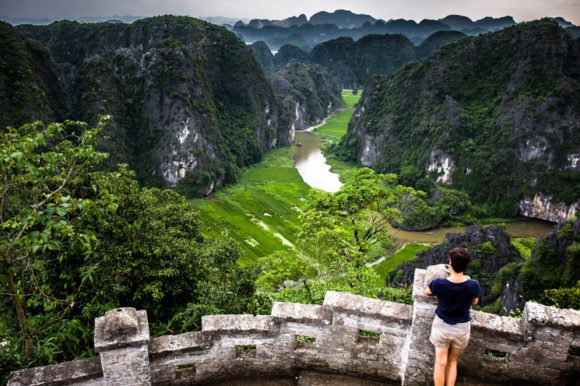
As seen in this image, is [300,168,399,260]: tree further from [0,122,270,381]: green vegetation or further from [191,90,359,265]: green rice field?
[191,90,359,265]: green rice field

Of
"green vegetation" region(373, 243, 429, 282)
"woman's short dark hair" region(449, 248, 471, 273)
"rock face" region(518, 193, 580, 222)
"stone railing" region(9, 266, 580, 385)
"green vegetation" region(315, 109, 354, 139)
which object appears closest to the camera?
"woman's short dark hair" region(449, 248, 471, 273)

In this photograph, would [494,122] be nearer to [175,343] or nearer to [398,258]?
[398,258]

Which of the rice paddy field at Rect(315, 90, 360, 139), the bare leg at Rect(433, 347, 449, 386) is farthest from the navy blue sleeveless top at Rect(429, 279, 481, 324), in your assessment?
the rice paddy field at Rect(315, 90, 360, 139)

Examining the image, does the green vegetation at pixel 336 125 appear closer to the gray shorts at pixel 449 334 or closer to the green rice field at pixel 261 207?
the green rice field at pixel 261 207

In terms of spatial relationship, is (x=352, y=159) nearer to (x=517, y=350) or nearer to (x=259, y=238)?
(x=259, y=238)

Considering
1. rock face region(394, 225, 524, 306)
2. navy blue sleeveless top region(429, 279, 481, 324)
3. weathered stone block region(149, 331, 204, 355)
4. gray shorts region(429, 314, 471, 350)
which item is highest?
navy blue sleeveless top region(429, 279, 481, 324)
